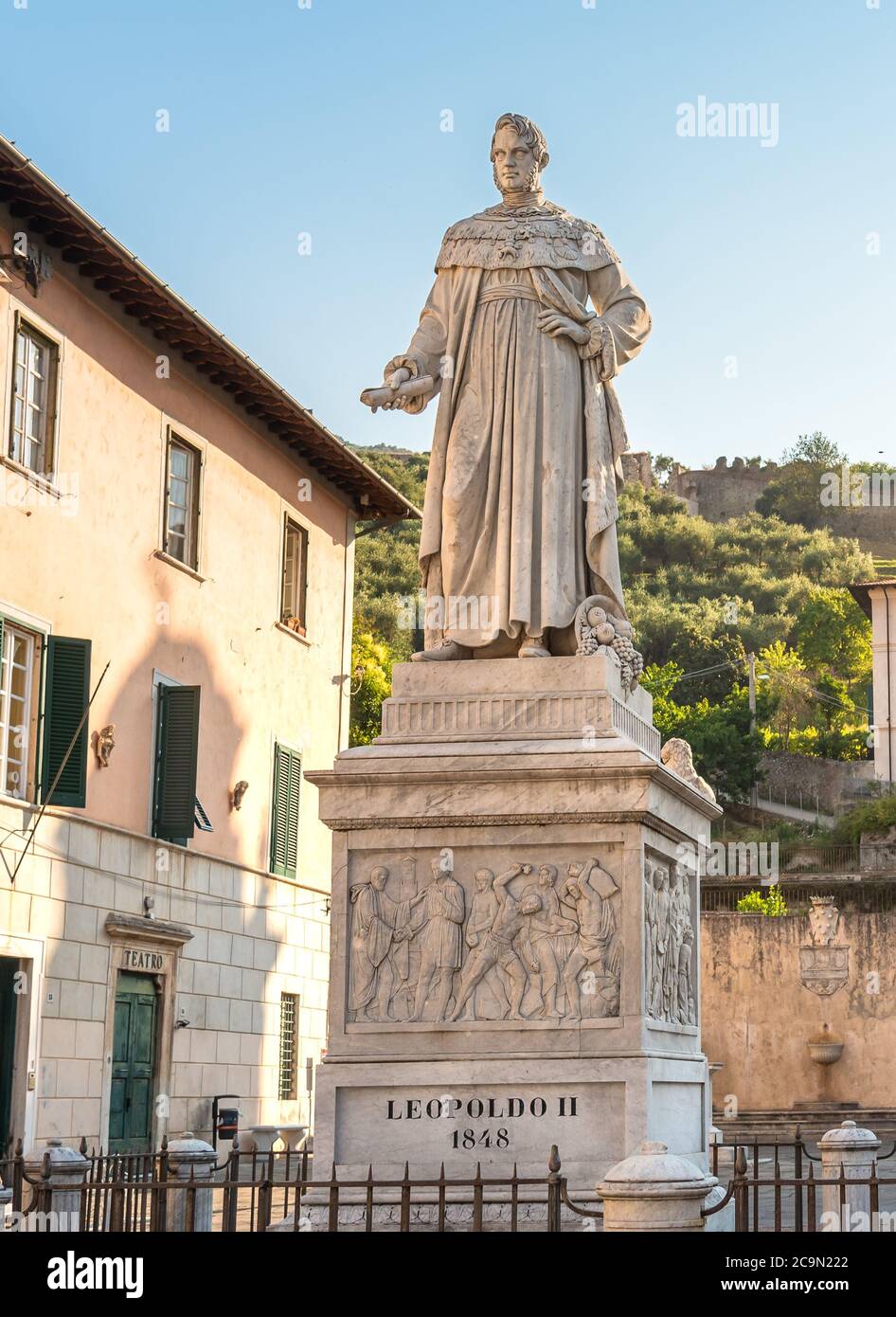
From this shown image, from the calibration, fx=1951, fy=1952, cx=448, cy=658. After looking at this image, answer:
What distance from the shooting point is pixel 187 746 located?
72.2 feet

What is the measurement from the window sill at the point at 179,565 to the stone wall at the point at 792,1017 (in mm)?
11809

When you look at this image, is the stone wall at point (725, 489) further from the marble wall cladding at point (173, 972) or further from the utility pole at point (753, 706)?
the marble wall cladding at point (173, 972)

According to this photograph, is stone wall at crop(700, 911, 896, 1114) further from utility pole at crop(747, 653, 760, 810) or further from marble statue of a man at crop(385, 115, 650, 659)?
utility pole at crop(747, 653, 760, 810)

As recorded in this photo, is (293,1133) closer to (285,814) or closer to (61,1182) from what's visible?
(285,814)

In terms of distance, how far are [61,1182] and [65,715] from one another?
462 inches

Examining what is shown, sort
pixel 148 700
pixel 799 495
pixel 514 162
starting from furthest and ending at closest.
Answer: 1. pixel 799 495
2. pixel 148 700
3. pixel 514 162

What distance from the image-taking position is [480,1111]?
8.61m

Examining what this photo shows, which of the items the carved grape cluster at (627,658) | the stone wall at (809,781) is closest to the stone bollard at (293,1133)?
the carved grape cluster at (627,658)

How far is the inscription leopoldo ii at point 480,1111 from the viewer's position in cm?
855

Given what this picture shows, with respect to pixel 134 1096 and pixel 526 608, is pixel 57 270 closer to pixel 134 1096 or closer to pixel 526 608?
pixel 134 1096

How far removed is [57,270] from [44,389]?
1.31m

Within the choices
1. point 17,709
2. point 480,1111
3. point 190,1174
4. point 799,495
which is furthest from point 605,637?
point 799,495

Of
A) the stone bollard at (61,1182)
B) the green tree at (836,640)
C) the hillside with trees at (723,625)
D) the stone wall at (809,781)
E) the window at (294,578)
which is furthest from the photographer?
the green tree at (836,640)
